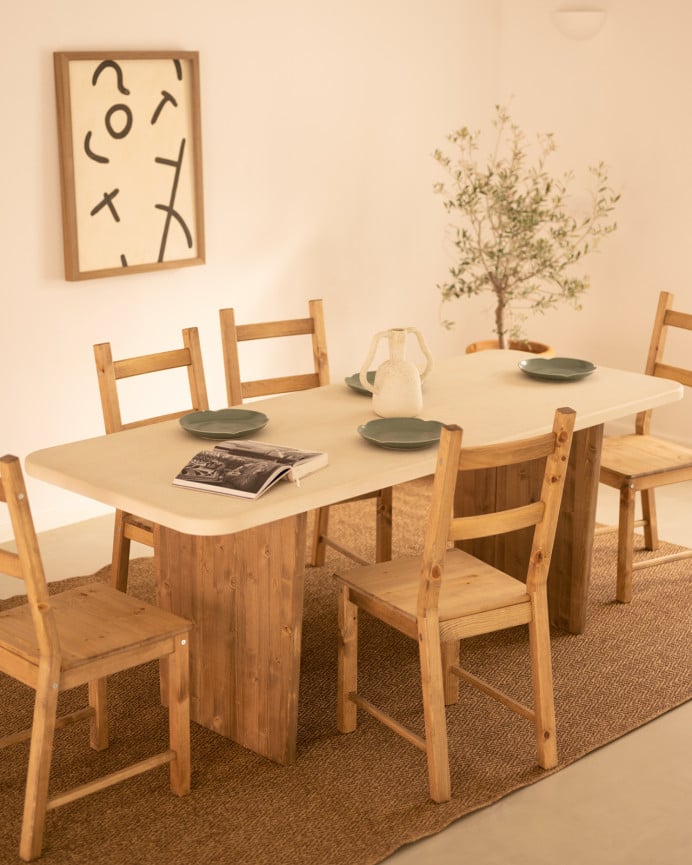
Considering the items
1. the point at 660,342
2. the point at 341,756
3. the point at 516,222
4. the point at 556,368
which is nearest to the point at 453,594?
the point at 341,756

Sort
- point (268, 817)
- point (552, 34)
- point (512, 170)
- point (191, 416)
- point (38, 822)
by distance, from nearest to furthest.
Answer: point (38, 822) → point (268, 817) → point (191, 416) → point (512, 170) → point (552, 34)

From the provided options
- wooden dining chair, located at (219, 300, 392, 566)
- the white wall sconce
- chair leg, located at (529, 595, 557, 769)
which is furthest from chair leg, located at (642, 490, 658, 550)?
the white wall sconce

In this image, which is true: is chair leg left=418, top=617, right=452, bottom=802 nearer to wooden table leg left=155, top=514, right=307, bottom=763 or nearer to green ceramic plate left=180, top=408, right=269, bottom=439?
wooden table leg left=155, top=514, right=307, bottom=763

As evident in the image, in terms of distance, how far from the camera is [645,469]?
12.2 feet

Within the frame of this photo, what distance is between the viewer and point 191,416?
122 inches

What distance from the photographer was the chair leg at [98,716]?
110 inches

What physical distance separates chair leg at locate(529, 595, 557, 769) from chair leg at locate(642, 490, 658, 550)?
1437mm

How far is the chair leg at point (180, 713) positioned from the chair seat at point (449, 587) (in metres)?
0.45

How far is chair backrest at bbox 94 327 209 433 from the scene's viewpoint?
3.27 metres

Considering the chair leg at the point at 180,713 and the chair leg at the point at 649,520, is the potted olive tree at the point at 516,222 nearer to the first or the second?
the chair leg at the point at 649,520

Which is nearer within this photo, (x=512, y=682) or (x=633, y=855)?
(x=633, y=855)

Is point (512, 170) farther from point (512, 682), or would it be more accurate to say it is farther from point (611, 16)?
point (512, 682)

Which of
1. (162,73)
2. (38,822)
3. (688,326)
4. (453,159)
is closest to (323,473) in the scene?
(38,822)

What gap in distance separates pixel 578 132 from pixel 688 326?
1.76 meters
